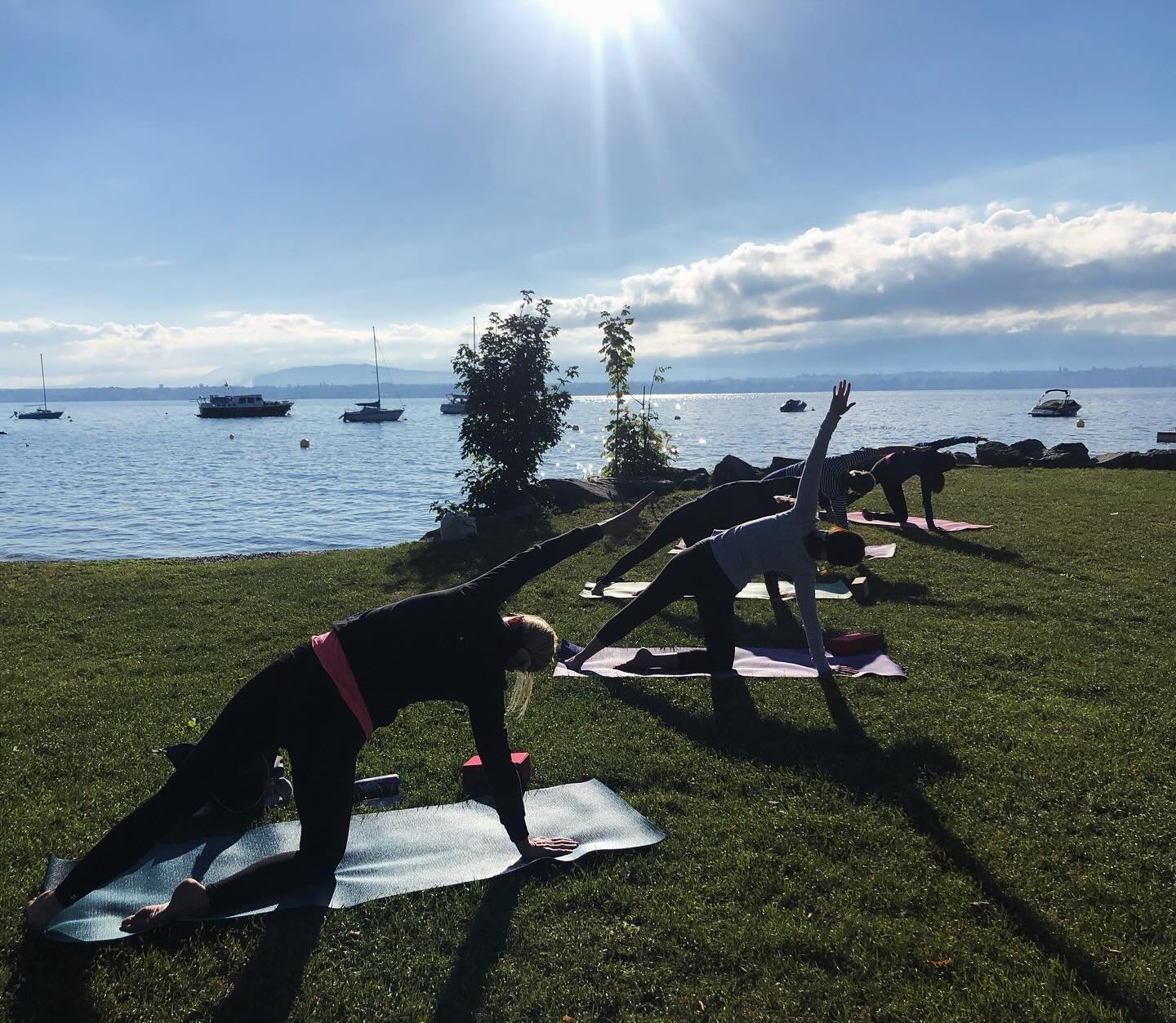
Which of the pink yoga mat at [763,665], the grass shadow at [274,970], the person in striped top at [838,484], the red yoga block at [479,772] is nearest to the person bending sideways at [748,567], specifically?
the pink yoga mat at [763,665]

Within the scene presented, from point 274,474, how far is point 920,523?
34.0 metres

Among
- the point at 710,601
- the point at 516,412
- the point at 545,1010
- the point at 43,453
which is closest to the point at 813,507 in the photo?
the point at 710,601

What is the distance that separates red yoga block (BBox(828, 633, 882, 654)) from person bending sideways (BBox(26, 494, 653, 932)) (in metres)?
4.63

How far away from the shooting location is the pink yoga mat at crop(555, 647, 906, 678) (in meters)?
7.29

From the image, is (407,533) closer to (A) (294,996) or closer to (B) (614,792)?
(B) (614,792)

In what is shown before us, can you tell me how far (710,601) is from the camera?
7152 millimetres

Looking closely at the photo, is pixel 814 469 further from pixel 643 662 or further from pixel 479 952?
pixel 479 952

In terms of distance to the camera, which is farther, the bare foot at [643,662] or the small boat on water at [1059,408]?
the small boat on water at [1059,408]

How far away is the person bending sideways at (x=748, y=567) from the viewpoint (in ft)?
21.2

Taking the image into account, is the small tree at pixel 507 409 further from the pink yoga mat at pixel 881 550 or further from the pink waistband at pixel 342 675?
the pink waistband at pixel 342 675

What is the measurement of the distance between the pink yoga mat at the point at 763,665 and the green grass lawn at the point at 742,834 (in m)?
0.19

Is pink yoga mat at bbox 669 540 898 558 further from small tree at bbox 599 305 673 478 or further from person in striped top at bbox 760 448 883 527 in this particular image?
small tree at bbox 599 305 673 478

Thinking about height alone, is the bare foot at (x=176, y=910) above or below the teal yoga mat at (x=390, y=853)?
above

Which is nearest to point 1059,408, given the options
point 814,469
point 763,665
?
point 763,665
